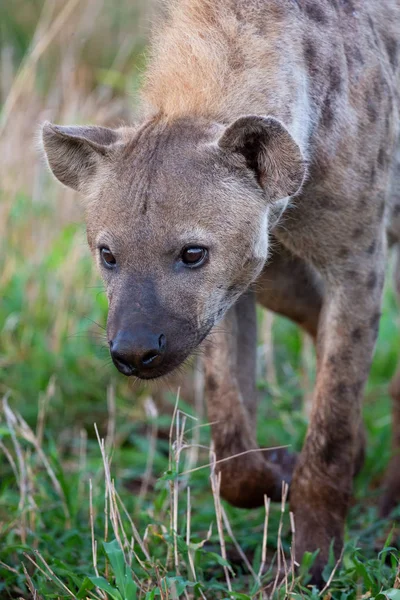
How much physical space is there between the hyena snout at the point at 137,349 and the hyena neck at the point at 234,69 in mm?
849

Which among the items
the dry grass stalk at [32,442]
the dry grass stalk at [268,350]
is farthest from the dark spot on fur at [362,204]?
the dry grass stalk at [268,350]

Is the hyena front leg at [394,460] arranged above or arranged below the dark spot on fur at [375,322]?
below

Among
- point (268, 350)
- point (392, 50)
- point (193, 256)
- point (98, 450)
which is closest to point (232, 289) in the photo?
point (193, 256)

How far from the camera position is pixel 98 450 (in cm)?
548

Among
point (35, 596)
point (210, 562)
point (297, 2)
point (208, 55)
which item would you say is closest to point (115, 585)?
point (35, 596)

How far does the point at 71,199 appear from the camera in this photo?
23.1 feet

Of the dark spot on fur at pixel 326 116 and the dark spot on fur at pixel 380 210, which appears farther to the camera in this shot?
the dark spot on fur at pixel 380 210

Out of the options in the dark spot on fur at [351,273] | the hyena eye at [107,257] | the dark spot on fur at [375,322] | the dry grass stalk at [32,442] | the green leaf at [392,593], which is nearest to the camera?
the green leaf at [392,593]

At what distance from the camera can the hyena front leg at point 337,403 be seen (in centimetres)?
405

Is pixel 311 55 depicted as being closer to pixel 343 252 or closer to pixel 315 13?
pixel 315 13

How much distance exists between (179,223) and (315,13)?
108 centimetres

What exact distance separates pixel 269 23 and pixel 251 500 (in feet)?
6.10

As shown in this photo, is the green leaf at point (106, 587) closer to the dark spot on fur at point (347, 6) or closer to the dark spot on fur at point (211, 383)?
the dark spot on fur at point (211, 383)

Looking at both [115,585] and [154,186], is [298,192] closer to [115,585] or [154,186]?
[154,186]
